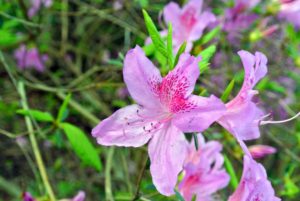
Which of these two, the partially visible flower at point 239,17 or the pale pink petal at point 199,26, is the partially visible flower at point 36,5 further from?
the pale pink petal at point 199,26

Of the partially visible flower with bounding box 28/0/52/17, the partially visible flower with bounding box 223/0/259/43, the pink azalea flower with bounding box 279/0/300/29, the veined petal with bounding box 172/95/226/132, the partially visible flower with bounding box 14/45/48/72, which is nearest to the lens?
the veined petal with bounding box 172/95/226/132

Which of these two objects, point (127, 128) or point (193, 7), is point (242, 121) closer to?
point (127, 128)

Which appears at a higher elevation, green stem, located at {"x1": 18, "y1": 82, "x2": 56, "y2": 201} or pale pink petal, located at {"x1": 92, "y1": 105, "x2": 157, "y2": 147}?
pale pink petal, located at {"x1": 92, "y1": 105, "x2": 157, "y2": 147}

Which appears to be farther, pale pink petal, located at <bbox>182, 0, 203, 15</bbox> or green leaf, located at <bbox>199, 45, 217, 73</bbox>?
pale pink petal, located at <bbox>182, 0, 203, 15</bbox>

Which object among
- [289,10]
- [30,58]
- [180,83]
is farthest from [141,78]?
[30,58]

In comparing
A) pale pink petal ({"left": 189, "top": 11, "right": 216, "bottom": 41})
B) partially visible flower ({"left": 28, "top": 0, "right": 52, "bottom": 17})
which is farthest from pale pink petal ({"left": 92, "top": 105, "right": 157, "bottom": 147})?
partially visible flower ({"left": 28, "top": 0, "right": 52, "bottom": 17})

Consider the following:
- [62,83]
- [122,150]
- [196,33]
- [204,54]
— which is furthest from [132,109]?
[62,83]

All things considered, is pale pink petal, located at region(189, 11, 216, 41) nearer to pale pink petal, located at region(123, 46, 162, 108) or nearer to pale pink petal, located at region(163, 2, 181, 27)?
pale pink petal, located at region(163, 2, 181, 27)

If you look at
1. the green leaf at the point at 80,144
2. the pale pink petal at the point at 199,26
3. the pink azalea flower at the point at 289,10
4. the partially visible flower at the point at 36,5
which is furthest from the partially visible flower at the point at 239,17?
the green leaf at the point at 80,144
